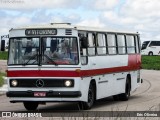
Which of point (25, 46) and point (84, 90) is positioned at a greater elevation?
point (25, 46)

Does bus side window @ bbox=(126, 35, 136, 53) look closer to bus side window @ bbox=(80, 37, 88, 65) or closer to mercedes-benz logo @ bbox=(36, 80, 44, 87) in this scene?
bus side window @ bbox=(80, 37, 88, 65)

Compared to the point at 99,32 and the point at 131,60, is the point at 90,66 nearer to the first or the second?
the point at 99,32

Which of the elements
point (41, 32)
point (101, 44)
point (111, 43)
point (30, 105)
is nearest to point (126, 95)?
point (111, 43)

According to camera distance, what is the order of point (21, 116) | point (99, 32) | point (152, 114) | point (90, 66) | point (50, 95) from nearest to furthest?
point (152, 114)
point (21, 116)
point (50, 95)
point (90, 66)
point (99, 32)

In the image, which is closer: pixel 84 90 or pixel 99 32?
pixel 84 90

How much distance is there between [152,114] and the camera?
14758 mm

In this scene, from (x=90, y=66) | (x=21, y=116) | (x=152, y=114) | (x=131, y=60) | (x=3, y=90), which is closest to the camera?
(x=152, y=114)

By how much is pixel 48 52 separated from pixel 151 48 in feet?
249

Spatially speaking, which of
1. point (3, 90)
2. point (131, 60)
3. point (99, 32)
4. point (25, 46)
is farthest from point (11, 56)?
point (3, 90)

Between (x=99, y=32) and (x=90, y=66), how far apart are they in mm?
1782

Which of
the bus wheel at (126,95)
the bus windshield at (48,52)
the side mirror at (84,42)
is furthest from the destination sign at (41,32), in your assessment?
the bus wheel at (126,95)

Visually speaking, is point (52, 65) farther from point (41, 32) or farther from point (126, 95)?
point (126, 95)

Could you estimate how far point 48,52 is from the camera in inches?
687

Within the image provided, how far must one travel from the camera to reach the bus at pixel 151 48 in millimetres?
92000
